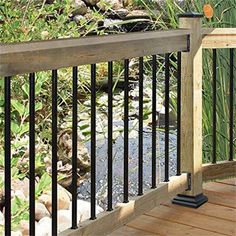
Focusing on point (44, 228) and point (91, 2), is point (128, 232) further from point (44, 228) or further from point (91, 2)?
point (91, 2)

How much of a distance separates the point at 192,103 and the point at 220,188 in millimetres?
543

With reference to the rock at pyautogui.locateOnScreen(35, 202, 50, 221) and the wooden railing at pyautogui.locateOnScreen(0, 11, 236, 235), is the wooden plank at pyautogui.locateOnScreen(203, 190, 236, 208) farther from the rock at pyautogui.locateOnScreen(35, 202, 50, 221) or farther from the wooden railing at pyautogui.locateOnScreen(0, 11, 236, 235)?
the rock at pyautogui.locateOnScreen(35, 202, 50, 221)

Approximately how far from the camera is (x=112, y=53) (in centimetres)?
257

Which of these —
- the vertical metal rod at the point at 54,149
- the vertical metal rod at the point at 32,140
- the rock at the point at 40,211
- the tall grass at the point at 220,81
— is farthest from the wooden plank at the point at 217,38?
the rock at the point at 40,211

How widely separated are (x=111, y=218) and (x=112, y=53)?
66cm

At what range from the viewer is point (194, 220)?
2996 millimetres

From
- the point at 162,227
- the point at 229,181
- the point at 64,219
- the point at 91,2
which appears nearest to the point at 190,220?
the point at 162,227

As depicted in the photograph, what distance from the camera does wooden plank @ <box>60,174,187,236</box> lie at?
2598mm

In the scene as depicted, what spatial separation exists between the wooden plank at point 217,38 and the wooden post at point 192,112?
55mm

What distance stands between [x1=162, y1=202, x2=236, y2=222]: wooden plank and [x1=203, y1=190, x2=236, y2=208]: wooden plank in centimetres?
4

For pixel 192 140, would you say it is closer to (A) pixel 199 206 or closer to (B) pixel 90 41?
(A) pixel 199 206

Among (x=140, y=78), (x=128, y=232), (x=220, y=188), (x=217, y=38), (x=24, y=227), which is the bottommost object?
(x=24, y=227)

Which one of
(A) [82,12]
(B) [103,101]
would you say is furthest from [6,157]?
(A) [82,12]

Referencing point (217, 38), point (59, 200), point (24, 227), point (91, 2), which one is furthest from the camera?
point (91, 2)
